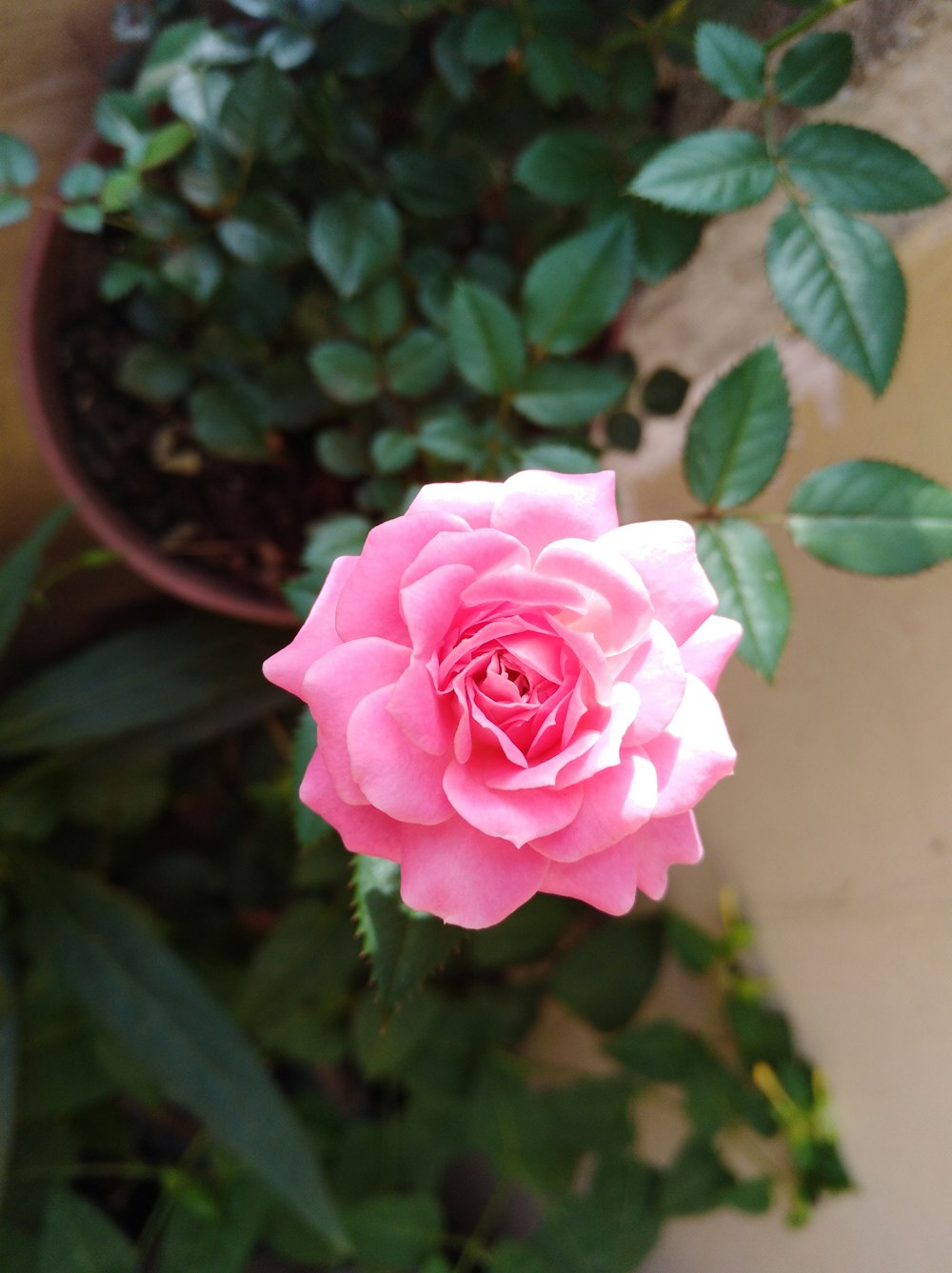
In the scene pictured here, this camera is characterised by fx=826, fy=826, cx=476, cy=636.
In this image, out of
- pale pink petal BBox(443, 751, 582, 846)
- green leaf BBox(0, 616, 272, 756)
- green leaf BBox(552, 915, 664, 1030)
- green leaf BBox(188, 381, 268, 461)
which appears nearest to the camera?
pale pink petal BBox(443, 751, 582, 846)

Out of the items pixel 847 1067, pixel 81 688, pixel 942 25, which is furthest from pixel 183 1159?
pixel 942 25

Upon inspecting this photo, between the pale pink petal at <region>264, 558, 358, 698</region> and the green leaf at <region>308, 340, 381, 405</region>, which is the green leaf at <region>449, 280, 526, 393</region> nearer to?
the green leaf at <region>308, 340, 381, 405</region>

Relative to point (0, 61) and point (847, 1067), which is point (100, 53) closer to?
point (0, 61)

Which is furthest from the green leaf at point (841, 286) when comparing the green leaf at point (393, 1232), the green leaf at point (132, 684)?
the green leaf at point (393, 1232)

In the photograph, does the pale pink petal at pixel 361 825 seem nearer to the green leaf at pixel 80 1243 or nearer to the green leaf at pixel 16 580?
the green leaf at pixel 16 580

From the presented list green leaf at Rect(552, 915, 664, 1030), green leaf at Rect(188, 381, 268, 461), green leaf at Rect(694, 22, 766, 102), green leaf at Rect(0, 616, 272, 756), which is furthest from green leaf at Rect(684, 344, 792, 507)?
green leaf at Rect(552, 915, 664, 1030)

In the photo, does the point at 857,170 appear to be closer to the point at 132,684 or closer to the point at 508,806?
the point at 508,806

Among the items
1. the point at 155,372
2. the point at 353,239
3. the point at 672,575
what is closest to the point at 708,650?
the point at 672,575
